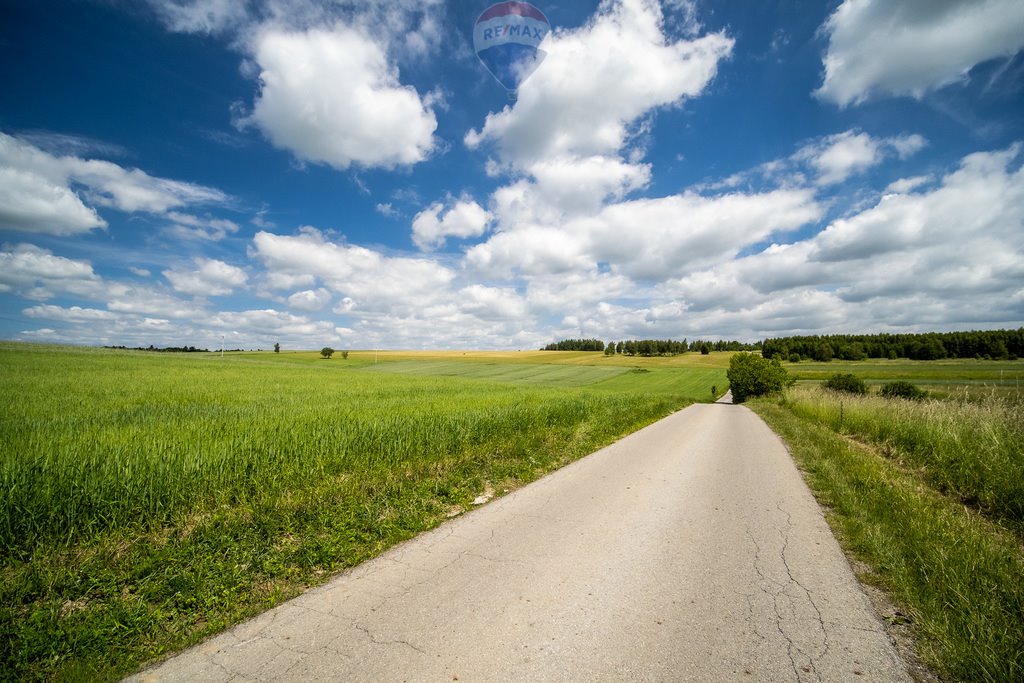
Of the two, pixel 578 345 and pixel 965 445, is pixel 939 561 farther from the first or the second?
pixel 578 345

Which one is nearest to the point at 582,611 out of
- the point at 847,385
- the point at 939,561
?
the point at 939,561

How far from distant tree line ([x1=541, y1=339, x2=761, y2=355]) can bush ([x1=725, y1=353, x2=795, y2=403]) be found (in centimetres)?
6501

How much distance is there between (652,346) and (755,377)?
81.9 m

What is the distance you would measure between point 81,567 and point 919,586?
866 centimetres

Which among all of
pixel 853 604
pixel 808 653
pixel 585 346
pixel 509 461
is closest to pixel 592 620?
pixel 808 653

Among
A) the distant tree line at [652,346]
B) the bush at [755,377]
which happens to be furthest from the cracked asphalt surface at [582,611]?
the distant tree line at [652,346]

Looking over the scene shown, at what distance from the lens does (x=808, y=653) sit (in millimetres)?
3271

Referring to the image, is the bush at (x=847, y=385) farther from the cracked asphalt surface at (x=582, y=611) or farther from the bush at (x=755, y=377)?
the cracked asphalt surface at (x=582, y=611)

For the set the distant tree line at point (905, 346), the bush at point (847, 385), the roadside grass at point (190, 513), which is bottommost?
the bush at point (847, 385)

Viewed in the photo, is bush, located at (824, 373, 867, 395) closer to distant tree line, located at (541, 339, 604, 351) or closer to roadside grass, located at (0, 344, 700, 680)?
roadside grass, located at (0, 344, 700, 680)

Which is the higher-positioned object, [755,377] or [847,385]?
[755,377]

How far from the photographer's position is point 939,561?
4352mm

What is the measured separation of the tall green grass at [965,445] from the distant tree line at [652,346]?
366 ft

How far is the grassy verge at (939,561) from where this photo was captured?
3.09 meters
